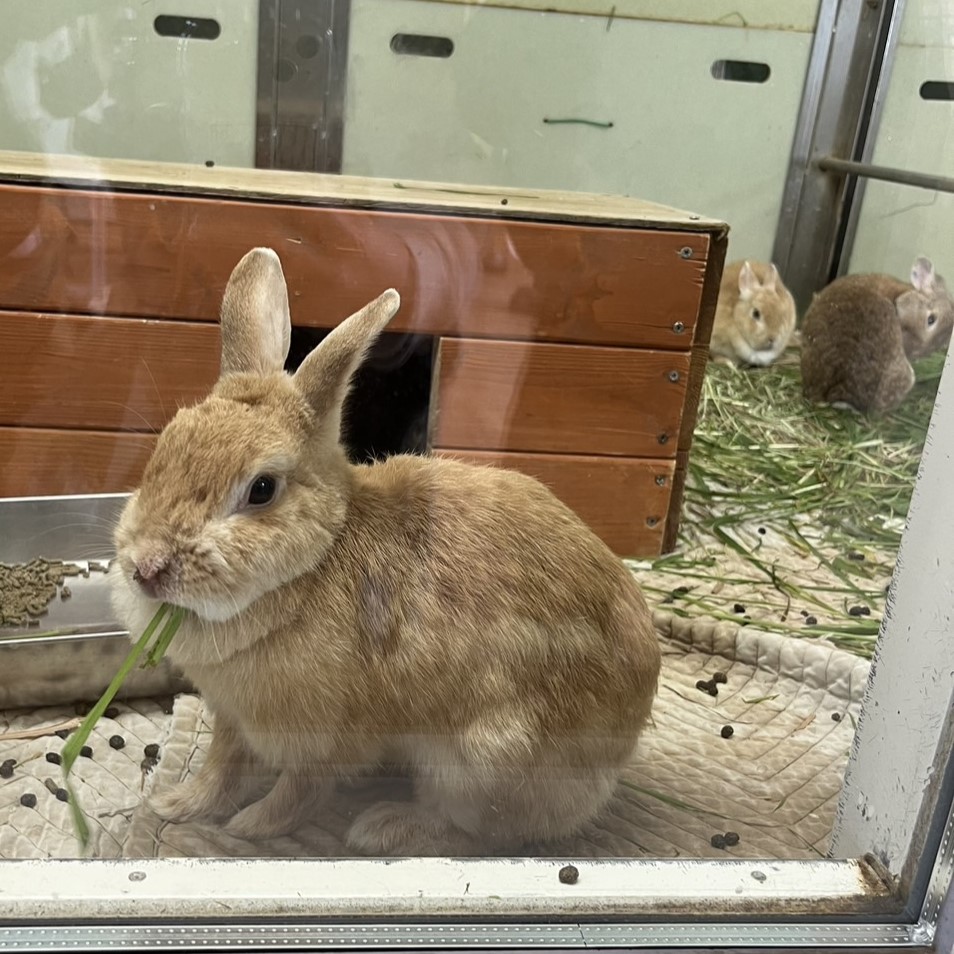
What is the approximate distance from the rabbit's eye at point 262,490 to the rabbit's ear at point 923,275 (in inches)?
36.2

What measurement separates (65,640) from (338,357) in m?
0.73

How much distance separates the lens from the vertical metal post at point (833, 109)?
123cm

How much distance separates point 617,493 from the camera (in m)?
1.76

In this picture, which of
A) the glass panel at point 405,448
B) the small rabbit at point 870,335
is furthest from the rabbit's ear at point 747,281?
the glass panel at point 405,448

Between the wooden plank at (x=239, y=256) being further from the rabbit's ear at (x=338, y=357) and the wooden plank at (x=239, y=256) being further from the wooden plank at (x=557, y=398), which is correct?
the rabbit's ear at (x=338, y=357)

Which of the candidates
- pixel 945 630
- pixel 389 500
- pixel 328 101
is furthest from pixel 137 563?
pixel 945 630

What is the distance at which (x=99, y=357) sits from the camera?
1363 mm

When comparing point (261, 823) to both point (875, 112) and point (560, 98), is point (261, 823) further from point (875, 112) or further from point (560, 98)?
point (875, 112)

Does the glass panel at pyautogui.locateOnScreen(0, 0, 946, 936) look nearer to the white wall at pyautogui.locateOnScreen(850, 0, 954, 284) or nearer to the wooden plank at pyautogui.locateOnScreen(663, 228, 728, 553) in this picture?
the wooden plank at pyautogui.locateOnScreen(663, 228, 728, 553)

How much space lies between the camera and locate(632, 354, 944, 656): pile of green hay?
149 cm

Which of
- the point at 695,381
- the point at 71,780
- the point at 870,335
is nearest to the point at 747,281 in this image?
the point at 870,335

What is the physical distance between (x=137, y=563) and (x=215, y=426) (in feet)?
0.51

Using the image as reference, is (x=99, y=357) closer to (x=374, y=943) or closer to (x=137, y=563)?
(x=137, y=563)

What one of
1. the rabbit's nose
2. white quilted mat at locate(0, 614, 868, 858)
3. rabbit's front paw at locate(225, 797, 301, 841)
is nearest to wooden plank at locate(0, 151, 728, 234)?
the rabbit's nose
